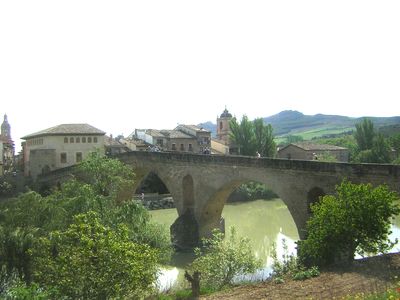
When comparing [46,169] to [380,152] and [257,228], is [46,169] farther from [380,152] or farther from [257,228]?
[380,152]

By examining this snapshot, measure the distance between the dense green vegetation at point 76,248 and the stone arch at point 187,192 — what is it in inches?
322

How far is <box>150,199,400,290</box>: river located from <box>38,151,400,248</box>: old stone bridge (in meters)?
2.10

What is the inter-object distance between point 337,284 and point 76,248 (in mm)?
6146

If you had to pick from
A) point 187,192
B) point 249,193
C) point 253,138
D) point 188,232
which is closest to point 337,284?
point 188,232

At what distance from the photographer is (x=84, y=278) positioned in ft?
34.6

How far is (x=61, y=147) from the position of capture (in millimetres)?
44906

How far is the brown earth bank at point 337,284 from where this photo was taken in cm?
1082

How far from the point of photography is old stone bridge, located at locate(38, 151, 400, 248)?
1975 centimetres

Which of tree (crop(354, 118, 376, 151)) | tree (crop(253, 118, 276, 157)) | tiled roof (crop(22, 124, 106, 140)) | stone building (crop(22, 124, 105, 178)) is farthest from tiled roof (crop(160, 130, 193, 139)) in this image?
tree (crop(354, 118, 376, 151))

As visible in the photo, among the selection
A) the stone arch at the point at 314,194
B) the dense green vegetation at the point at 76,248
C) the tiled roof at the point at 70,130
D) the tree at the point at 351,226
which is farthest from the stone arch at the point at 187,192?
the tiled roof at the point at 70,130

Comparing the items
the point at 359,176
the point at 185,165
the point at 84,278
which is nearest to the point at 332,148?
the point at 185,165

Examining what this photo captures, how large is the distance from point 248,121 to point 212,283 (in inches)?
1773

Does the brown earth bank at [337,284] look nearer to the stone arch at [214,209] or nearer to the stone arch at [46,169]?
the stone arch at [214,209]

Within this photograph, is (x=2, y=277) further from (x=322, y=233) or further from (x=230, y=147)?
(x=230, y=147)
